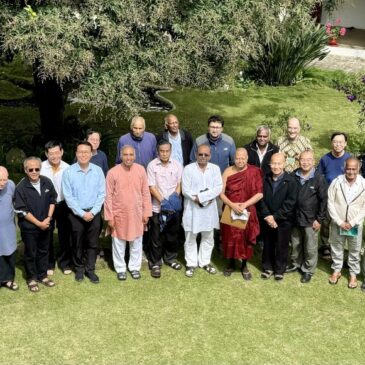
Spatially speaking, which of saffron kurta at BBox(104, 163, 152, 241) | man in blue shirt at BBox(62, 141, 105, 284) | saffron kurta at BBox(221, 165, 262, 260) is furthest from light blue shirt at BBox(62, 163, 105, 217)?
saffron kurta at BBox(221, 165, 262, 260)

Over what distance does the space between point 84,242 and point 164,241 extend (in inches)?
38.1

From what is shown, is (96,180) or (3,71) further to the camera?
(3,71)

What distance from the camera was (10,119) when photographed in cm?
1164

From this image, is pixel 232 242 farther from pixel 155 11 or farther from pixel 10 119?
pixel 10 119

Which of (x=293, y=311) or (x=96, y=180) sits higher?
(x=96, y=180)

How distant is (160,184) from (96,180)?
745 mm

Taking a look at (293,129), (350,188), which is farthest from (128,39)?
(350,188)

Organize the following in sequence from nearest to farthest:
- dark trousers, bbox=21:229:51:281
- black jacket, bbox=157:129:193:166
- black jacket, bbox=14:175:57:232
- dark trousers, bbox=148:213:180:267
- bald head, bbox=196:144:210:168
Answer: black jacket, bbox=14:175:57:232 → dark trousers, bbox=21:229:51:281 → bald head, bbox=196:144:210:168 → dark trousers, bbox=148:213:180:267 → black jacket, bbox=157:129:193:166

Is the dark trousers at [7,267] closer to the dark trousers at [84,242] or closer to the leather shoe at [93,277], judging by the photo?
the dark trousers at [84,242]

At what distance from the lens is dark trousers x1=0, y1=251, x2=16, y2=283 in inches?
223

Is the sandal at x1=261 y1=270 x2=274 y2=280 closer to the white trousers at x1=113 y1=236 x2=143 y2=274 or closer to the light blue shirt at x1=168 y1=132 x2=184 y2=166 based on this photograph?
the white trousers at x1=113 y1=236 x2=143 y2=274

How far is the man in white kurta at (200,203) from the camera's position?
19.3 ft

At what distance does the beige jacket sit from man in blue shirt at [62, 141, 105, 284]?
252 cm

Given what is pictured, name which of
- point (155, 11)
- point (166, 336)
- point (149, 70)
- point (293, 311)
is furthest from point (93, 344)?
point (155, 11)
